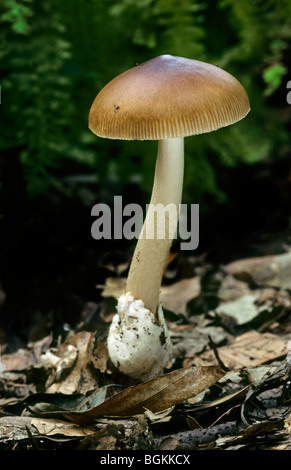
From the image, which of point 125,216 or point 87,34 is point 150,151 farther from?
point 87,34

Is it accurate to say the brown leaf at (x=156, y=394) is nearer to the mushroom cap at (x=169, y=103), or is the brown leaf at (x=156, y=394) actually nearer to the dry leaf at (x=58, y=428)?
the dry leaf at (x=58, y=428)

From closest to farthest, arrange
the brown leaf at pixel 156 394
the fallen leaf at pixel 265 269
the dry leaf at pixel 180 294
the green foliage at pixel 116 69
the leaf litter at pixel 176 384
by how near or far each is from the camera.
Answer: the leaf litter at pixel 176 384, the brown leaf at pixel 156 394, the dry leaf at pixel 180 294, the green foliage at pixel 116 69, the fallen leaf at pixel 265 269

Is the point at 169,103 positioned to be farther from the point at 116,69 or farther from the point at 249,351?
the point at 116,69

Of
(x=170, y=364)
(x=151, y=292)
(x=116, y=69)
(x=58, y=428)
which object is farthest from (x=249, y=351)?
(x=116, y=69)

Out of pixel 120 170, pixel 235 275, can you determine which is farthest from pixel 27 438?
pixel 120 170

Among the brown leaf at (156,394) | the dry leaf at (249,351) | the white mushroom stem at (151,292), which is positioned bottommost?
the brown leaf at (156,394)

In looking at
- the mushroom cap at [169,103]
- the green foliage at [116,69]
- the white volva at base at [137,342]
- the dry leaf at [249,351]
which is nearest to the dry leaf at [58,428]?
the white volva at base at [137,342]

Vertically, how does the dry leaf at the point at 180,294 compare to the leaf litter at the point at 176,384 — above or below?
above
